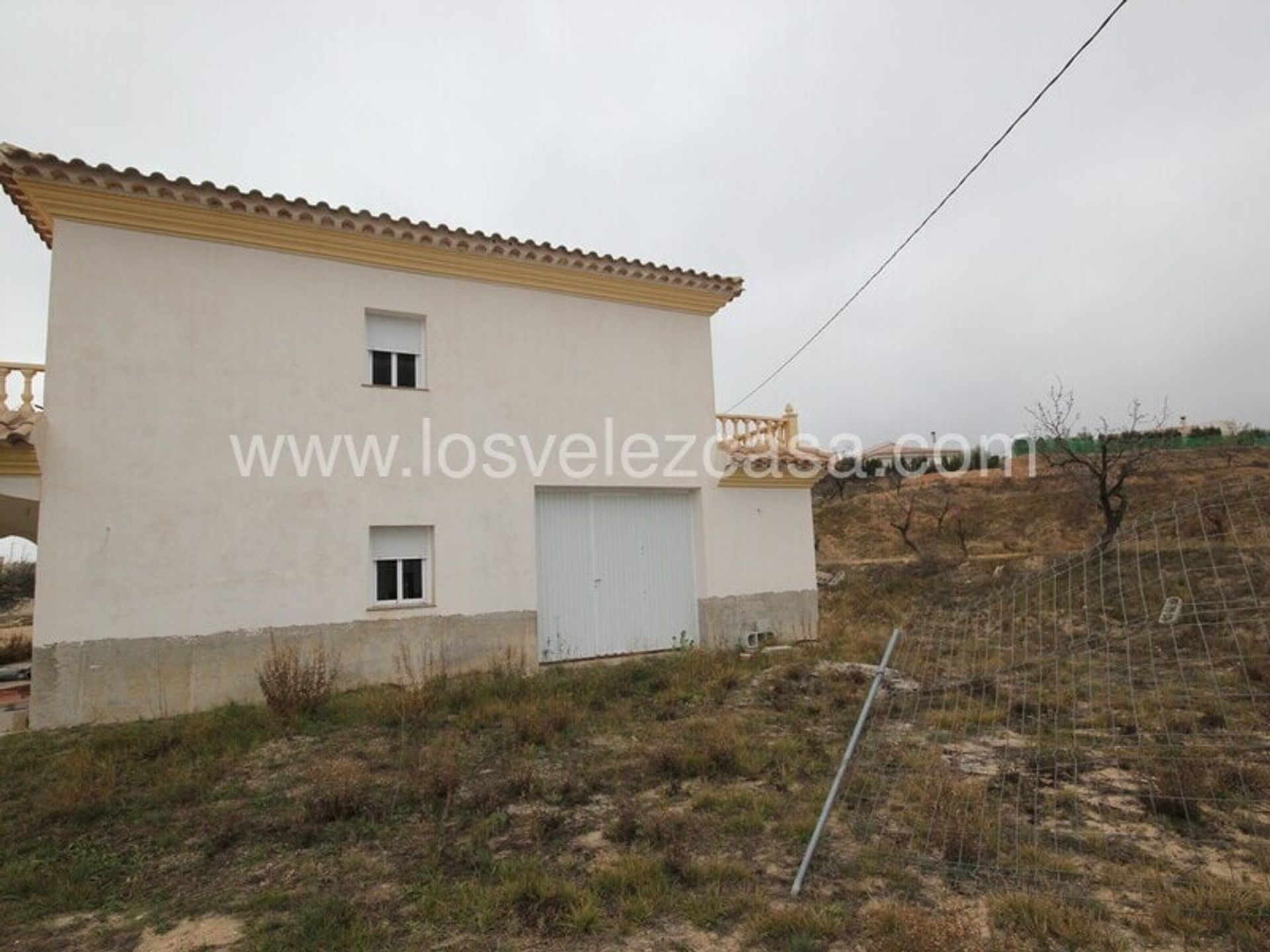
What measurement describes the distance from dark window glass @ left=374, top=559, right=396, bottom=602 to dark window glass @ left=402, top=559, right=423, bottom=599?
106mm

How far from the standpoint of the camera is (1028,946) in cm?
308

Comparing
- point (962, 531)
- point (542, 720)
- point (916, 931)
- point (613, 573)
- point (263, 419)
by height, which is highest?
point (263, 419)

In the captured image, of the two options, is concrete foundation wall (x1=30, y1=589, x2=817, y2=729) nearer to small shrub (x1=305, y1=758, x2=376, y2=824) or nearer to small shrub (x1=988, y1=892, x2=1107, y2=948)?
small shrub (x1=305, y1=758, x2=376, y2=824)

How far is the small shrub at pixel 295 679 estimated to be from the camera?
22.6ft

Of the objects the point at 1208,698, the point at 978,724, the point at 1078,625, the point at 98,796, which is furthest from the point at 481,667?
the point at 1078,625

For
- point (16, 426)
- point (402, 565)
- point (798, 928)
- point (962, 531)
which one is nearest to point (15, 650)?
point (16, 426)

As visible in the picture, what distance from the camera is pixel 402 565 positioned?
8602 millimetres

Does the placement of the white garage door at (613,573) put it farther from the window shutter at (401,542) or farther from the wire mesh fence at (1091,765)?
the wire mesh fence at (1091,765)

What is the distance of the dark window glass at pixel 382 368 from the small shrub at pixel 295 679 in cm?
325

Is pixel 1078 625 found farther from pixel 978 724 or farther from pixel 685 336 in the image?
pixel 685 336

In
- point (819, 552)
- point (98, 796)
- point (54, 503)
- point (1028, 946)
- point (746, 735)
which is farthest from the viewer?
point (819, 552)

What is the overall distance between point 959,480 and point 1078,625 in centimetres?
1945

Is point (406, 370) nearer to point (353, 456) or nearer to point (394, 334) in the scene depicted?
point (394, 334)

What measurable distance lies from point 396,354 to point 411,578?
111 inches
